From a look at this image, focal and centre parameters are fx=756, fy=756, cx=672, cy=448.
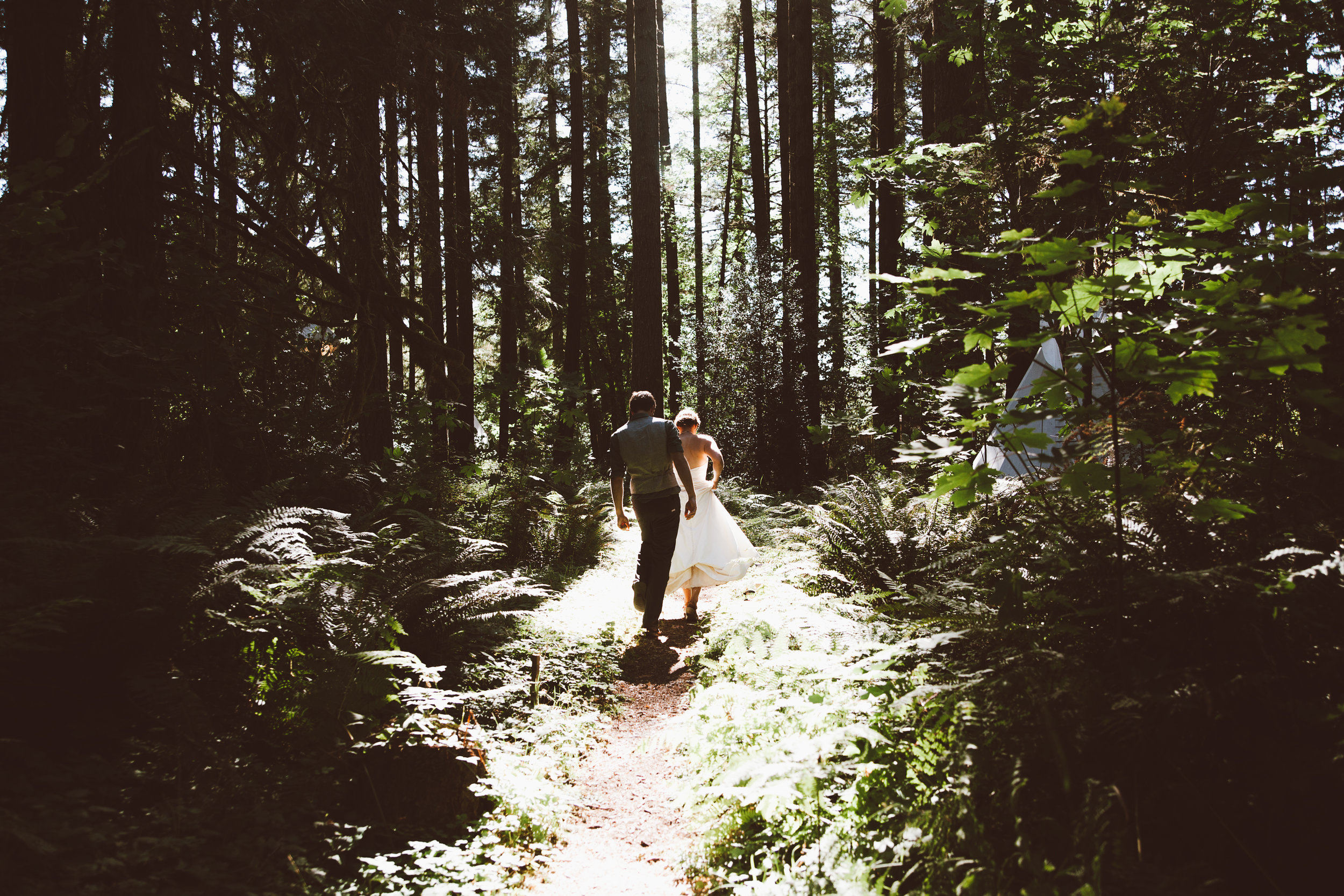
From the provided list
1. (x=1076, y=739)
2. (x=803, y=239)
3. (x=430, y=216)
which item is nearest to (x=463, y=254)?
(x=430, y=216)

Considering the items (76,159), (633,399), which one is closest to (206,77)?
(76,159)

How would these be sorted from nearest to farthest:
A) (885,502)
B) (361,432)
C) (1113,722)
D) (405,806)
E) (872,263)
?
(1113,722), (405,806), (885,502), (361,432), (872,263)

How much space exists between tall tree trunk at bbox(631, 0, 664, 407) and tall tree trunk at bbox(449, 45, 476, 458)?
2.89 metres

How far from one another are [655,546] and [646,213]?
25.7ft

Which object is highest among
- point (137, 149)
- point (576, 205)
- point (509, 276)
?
point (576, 205)

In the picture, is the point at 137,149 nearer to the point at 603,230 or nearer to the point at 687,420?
the point at 687,420

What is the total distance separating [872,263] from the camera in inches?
1152

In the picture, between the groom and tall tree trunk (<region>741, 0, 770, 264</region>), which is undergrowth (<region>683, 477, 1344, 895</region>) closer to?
the groom

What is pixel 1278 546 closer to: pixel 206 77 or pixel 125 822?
pixel 125 822

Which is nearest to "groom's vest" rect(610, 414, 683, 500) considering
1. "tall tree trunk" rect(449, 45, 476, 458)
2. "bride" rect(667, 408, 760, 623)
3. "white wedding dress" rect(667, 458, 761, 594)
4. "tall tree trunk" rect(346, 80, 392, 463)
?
"bride" rect(667, 408, 760, 623)

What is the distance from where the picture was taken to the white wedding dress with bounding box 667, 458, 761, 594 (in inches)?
317

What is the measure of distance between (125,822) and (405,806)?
47.1 inches

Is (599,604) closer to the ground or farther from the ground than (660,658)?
farther from the ground

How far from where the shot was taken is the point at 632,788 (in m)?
4.54
